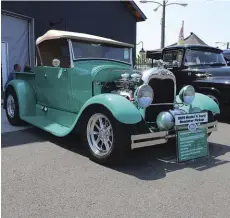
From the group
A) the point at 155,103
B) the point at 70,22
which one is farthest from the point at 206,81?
the point at 70,22

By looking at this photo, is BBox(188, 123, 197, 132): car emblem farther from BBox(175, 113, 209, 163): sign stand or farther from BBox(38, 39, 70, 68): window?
BBox(38, 39, 70, 68): window

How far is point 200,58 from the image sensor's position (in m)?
7.98

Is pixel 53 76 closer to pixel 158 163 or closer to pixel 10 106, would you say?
pixel 10 106

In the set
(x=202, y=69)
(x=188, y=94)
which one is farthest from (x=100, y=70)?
(x=202, y=69)

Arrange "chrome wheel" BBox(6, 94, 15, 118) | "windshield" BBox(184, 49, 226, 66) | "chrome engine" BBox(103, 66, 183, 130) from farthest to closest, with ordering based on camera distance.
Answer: "windshield" BBox(184, 49, 226, 66) → "chrome wheel" BBox(6, 94, 15, 118) → "chrome engine" BBox(103, 66, 183, 130)

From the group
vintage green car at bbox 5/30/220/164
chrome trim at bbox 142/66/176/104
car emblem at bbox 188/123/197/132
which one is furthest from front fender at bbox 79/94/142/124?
car emblem at bbox 188/123/197/132

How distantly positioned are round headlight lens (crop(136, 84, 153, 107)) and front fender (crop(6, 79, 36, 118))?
2.82 metres

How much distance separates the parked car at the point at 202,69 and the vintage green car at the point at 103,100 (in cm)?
239

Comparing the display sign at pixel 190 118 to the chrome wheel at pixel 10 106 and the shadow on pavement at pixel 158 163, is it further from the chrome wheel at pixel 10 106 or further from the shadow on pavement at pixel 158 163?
the chrome wheel at pixel 10 106

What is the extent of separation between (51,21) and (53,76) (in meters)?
8.02

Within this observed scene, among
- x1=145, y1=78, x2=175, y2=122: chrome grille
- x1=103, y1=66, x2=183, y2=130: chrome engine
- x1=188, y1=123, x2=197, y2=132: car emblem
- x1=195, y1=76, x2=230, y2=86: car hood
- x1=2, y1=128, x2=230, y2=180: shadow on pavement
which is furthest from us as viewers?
x1=195, y1=76, x2=230, y2=86: car hood

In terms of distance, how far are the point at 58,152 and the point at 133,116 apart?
4.77ft

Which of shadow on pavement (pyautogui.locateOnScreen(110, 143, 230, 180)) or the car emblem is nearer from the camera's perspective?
shadow on pavement (pyautogui.locateOnScreen(110, 143, 230, 180))

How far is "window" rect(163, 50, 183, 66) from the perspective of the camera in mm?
7949
